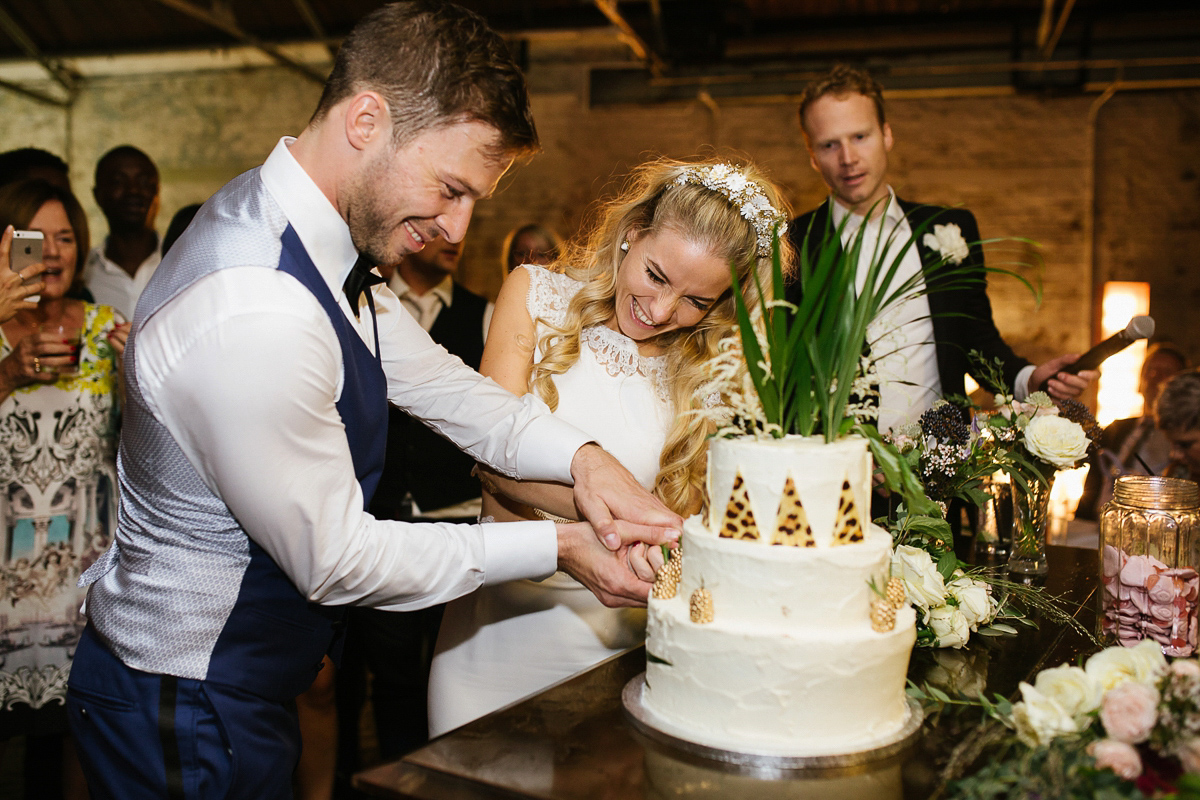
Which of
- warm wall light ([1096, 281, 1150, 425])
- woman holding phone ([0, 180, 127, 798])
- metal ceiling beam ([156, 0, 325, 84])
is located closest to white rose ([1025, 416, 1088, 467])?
woman holding phone ([0, 180, 127, 798])

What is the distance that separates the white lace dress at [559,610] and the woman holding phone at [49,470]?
4.47 feet

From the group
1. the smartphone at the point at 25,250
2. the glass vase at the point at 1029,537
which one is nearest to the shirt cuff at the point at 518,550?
the glass vase at the point at 1029,537

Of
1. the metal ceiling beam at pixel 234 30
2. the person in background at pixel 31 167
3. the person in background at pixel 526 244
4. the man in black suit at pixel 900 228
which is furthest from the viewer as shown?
the metal ceiling beam at pixel 234 30

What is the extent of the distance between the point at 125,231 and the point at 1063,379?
3859 millimetres

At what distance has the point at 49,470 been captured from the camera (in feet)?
9.36

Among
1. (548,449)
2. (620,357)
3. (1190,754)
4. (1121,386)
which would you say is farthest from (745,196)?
(1121,386)

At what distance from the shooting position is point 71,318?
9.85ft

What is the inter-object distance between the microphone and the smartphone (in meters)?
2.82

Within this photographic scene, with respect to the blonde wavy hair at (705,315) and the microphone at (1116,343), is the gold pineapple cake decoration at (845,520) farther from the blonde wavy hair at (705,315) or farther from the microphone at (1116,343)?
the microphone at (1116,343)

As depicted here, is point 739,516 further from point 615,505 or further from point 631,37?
point 631,37

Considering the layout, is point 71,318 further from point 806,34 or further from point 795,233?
point 806,34

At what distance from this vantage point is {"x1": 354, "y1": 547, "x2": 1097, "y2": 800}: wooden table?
1.18m

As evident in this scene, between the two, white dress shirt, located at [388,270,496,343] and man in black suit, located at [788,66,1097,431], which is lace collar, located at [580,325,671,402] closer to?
man in black suit, located at [788,66,1097,431]

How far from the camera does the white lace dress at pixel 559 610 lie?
Result: 7.11 ft
